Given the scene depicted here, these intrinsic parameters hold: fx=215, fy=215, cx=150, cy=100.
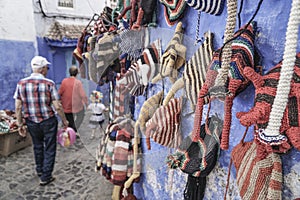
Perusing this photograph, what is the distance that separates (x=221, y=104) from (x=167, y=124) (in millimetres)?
264

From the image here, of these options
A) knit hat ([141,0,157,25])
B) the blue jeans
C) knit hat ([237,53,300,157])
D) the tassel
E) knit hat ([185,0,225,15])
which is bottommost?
the blue jeans

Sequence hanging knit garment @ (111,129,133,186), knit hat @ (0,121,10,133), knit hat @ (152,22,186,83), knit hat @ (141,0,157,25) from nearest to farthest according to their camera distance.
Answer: knit hat @ (152,22,186,83)
knit hat @ (141,0,157,25)
hanging knit garment @ (111,129,133,186)
knit hat @ (0,121,10,133)

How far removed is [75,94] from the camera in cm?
120

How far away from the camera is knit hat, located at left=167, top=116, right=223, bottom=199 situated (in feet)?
2.55

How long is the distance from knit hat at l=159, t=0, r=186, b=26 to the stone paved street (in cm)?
123

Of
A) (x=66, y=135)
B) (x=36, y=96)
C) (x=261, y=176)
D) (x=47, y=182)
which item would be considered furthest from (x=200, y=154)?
(x=47, y=182)

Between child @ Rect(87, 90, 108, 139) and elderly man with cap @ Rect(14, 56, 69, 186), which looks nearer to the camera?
child @ Rect(87, 90, 108, 139)

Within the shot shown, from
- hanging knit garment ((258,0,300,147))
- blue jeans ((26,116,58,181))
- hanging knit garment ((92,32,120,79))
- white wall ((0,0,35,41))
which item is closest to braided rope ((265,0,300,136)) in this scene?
hanging knit garment ((258,0,300,147))

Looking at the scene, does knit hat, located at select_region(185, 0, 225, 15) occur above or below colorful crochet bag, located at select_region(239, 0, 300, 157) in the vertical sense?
above

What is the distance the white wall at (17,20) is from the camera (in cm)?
339

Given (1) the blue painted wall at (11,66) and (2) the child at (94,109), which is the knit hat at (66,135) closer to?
(2) the child at (94,109)

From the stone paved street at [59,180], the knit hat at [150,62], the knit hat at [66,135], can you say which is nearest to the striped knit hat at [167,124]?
the knit hat at [150,62]

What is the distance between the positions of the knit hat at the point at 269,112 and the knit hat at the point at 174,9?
19.8 inches

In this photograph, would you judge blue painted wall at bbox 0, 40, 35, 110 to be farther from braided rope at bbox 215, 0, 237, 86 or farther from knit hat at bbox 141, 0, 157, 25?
braided rope at bbox 215, 0, 237, 86
